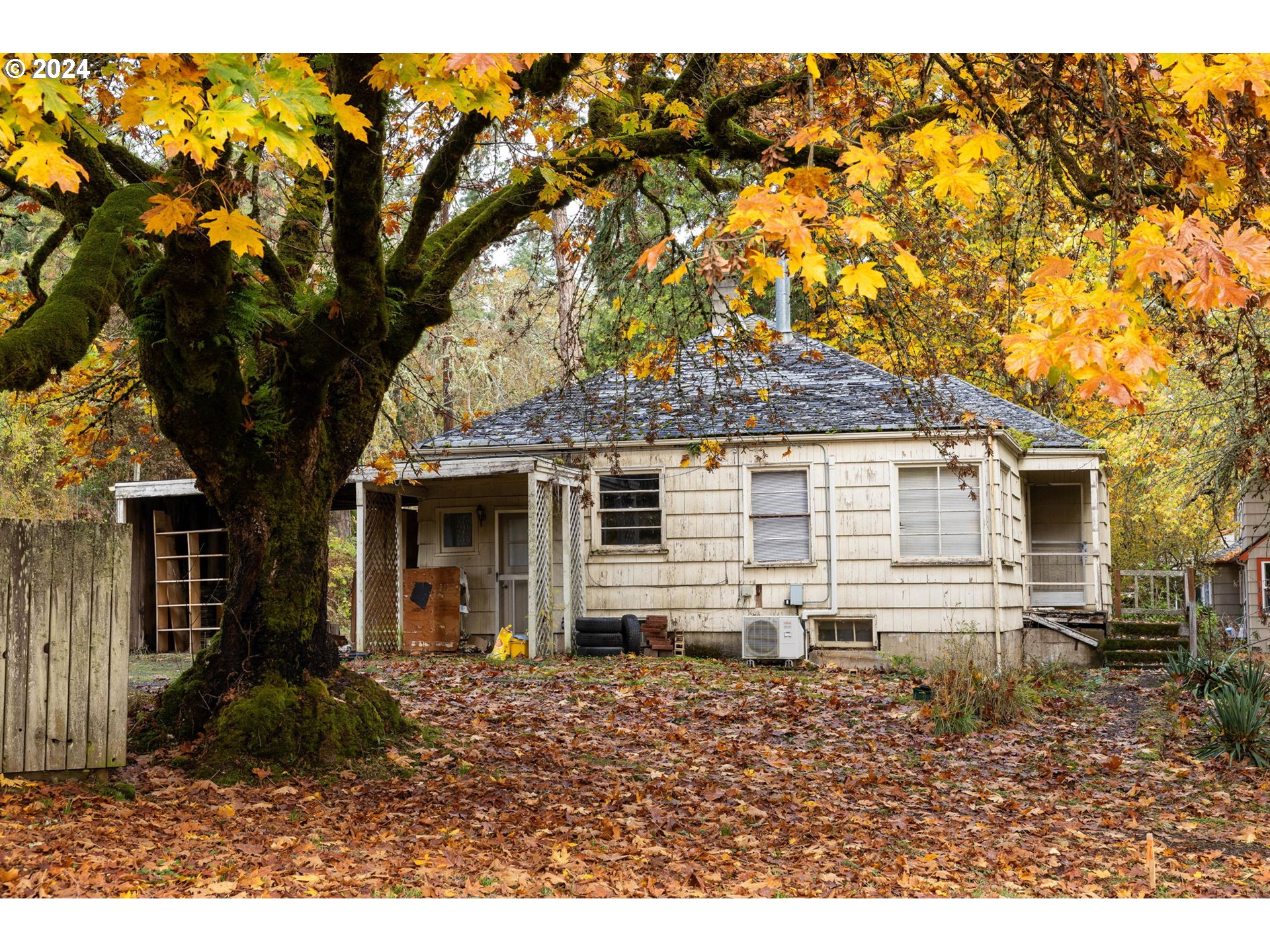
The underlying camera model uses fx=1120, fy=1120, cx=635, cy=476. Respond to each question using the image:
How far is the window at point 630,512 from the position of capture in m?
17.8

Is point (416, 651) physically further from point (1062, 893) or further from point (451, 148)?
point (1062, 893)

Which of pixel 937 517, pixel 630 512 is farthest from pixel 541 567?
pixel 937 517

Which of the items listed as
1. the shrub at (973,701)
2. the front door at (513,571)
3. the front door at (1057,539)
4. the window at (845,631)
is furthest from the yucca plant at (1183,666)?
the front door at (513,571)

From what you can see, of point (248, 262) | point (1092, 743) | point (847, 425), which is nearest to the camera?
point (248, 262)

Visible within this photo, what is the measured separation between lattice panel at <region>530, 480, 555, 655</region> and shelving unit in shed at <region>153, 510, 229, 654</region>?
6145 mm

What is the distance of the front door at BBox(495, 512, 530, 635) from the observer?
18281 mm

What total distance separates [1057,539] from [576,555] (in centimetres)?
1024

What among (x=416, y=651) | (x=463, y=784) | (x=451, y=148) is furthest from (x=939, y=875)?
(x=416, y=651)

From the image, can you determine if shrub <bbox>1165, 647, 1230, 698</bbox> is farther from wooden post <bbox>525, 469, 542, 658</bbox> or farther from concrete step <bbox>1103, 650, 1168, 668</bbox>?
wooden post <bbox>525, 469, 542, 658</bbox>

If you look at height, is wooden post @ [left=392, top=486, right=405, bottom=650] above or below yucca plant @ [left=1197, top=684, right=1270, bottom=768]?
above

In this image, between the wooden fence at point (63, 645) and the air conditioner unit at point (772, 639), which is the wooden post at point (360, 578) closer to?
the air conditioner unit at point (772, 639)

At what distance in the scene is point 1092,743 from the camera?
10.9m

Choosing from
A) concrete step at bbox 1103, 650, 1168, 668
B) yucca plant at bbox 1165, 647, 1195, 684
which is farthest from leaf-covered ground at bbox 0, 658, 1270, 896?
concrete step at bbox 1103, 650, 1168, 668
